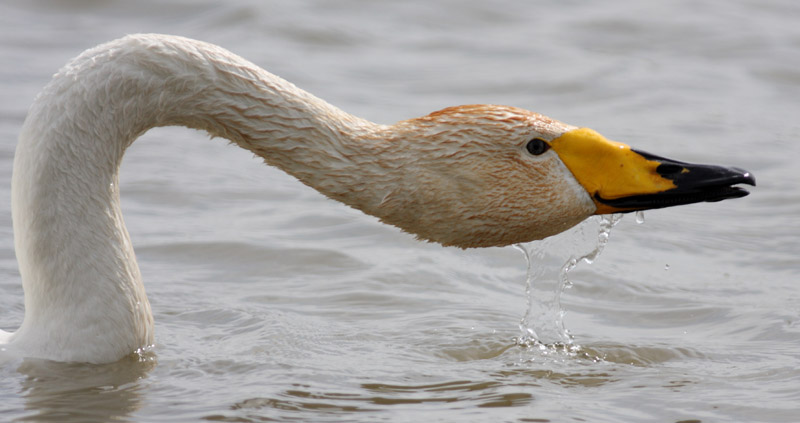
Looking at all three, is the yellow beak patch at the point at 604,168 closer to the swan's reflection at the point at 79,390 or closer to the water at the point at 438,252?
the water at the point at 438,252

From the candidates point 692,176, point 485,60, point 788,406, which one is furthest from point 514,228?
point 485,60

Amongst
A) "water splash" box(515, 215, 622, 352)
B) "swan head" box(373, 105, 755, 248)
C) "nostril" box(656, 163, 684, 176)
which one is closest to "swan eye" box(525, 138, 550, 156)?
"swan head" box(373, 105, 755, 248)

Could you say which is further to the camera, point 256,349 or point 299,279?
point 299,279

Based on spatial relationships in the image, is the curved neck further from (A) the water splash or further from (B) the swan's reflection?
(A) the water splash

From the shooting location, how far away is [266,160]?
17.1ft

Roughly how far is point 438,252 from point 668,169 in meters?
3.57

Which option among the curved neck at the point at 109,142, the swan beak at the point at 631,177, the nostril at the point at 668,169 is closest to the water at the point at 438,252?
the curved neck at the point at 109,142

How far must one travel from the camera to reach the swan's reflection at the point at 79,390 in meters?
5.13

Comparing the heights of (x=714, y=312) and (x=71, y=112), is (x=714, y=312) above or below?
below

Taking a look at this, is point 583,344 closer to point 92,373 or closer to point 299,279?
point 299,279

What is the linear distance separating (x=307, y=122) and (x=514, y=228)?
97 cm

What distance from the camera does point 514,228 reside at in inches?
200

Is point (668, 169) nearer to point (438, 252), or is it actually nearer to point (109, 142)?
point (109, 142)

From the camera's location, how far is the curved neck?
509 cm
